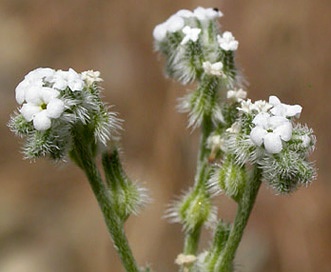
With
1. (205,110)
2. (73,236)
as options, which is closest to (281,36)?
(73,236)

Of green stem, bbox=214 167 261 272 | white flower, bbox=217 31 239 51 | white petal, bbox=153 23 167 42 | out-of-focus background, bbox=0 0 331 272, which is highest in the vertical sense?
out-of-focus background, bbox=0 0 331 272

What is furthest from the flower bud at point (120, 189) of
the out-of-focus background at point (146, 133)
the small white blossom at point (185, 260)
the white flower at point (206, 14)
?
the out-of-focus background at point (146, 133)

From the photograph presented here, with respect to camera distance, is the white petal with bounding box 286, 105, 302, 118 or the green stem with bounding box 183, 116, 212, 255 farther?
the green stem with bounding box 183, 116, 212, 255

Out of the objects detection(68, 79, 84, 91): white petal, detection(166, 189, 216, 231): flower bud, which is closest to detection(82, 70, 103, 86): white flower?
detection(68, 79, 84, 91): white petal

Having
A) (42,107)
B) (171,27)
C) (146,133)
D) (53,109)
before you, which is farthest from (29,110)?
(146,133)

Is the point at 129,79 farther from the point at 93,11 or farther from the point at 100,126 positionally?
the point at 100,126

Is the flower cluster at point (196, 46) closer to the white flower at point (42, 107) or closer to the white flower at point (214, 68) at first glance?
the white flower at point (214, 68)

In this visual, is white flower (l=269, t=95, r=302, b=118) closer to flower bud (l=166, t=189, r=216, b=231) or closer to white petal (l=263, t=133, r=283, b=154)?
white petal (l=263, t=133, r=283, b=154)
